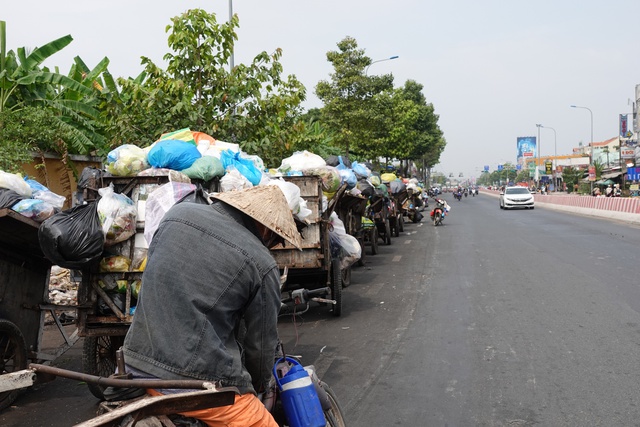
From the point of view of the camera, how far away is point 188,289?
237 cm

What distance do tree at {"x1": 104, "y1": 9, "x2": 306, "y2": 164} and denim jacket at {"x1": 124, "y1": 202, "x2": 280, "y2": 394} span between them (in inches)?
352

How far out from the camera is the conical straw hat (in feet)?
8.59

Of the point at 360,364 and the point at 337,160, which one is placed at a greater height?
the point at 337,160

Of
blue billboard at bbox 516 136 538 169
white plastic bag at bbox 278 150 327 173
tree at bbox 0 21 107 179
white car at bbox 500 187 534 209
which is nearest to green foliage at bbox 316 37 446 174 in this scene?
white car at bbox 500 187 534 209

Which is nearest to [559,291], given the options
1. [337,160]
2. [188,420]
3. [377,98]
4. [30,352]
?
[337,160]

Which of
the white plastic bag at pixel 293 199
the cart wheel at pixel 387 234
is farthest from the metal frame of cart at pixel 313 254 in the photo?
the cart wheel at pixel 387 234

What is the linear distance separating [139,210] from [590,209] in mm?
30419

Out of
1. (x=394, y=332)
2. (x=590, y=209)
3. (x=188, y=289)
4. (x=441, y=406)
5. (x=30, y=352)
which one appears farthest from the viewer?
(x=590, y=209)

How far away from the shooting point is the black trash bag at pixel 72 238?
16.7 feet

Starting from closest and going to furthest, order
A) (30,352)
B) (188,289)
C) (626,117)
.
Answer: (188,289) < (30,352) < (626,117)

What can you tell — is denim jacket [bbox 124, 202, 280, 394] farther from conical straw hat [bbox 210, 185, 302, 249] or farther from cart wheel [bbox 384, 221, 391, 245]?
cart wheel [bbox 384, 221, 391, 245]

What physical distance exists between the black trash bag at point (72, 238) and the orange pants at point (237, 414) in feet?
9.69

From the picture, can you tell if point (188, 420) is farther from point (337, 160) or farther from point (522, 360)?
point (337, 160)

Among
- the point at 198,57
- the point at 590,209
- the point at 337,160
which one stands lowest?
the point at 590,209
